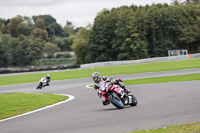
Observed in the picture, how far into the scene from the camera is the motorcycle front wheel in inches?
444

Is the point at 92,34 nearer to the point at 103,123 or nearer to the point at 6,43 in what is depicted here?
the point at 6,43

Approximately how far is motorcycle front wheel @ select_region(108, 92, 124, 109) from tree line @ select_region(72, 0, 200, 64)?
225ft

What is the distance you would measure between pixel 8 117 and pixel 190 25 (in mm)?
81856

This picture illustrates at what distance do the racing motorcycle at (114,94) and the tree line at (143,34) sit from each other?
6852cm

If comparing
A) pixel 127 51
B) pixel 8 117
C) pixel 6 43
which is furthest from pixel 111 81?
pixel 6 43

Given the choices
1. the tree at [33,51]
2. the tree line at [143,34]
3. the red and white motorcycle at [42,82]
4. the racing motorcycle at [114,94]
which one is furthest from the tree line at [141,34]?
the racing motorcycle at [114,94]

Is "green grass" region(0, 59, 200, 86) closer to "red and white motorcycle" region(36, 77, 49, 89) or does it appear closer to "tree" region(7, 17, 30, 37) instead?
"red and white motorcycle" region(36, 77, 49, 89)

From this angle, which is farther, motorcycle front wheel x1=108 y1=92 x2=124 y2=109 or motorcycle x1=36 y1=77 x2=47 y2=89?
motorcycle x1=36 y1=77 x2=47 y2=89

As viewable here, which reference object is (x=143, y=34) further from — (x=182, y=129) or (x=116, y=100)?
(x=182, y=129)

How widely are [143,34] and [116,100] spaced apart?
7508cm

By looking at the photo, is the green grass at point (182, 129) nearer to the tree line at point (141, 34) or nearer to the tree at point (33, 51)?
the tree line at point (141, 34)

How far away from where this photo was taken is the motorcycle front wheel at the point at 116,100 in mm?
11266

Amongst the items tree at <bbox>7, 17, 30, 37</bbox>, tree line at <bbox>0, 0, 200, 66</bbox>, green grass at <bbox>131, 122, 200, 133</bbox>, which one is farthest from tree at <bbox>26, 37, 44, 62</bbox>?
green grass at <bbox>131, 122, 200, 133</bbox>

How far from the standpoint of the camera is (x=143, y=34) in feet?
279
